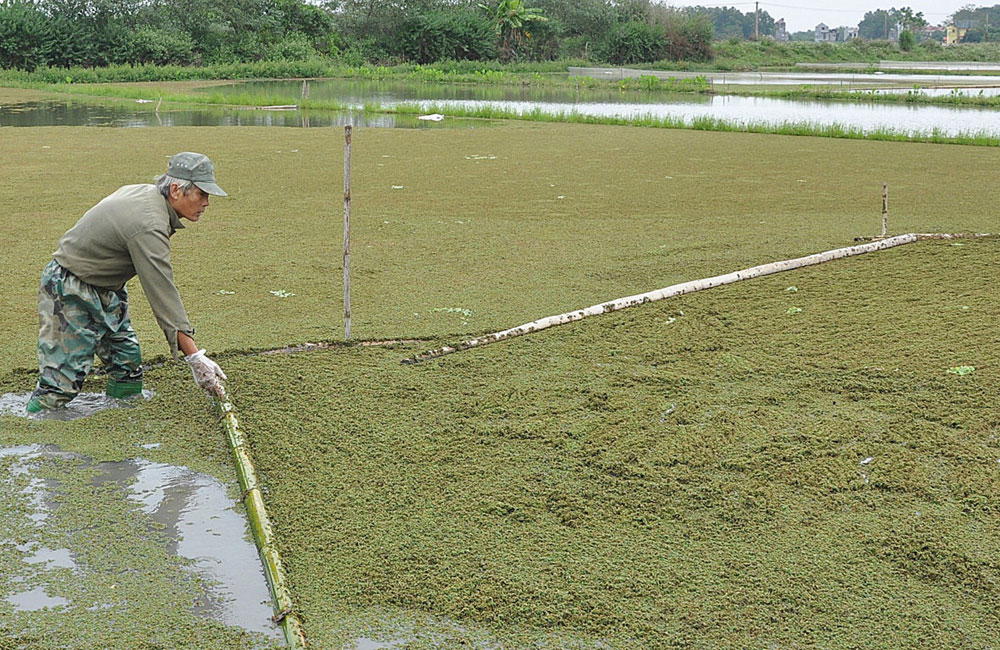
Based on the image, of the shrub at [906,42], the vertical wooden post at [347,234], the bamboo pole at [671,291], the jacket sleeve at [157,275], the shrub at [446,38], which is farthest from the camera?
the shrub at [906,42]

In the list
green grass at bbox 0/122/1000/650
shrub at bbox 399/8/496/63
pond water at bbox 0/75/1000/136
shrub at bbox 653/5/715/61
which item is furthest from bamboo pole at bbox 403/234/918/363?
shrub at bbox 653/5/715/61

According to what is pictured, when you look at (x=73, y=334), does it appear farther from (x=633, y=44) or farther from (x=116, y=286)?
(x=633, y=44)

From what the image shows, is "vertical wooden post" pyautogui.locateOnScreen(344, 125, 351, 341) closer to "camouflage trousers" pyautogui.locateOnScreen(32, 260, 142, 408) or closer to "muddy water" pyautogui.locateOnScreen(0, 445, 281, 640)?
"camouflage trousers" pyautogui.locateOnScreen(32, 260, 142, 408)

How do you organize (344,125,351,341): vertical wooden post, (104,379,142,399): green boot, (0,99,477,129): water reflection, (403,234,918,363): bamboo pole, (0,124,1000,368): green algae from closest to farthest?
(104,379,142,399): green boot
(344,125,351,341): vertical wooden post
(403,234,918,363): bamboo pole
(0,124,1000,368): green algae
(0,99,477,129): water reflection

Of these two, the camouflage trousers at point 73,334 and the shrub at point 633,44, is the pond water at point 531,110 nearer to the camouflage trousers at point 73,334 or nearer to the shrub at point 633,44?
the camouflage trousers at point 73,334

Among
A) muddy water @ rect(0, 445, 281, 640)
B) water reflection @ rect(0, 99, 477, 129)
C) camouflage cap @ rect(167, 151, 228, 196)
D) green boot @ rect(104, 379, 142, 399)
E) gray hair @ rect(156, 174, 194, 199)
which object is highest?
water reflection @ rect(0, 99, 477, 129)

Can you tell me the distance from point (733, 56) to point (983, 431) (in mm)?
52445

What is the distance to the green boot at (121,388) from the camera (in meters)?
4.25

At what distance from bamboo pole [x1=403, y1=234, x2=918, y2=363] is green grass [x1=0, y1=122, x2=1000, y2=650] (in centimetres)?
6

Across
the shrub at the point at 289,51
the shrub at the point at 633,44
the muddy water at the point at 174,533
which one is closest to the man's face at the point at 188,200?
the muddy water at the point at 174,533

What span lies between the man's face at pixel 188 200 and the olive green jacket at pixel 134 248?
2.1 inches

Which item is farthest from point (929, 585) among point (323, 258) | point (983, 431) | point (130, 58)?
point (130, 58)

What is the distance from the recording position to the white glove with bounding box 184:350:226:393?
3854 millimetres

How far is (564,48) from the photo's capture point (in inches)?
2120
